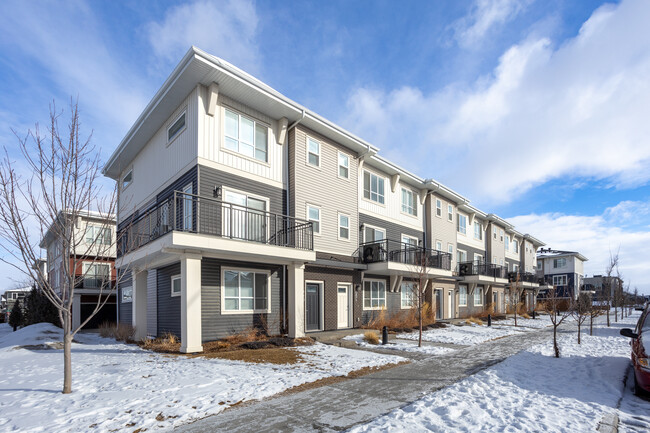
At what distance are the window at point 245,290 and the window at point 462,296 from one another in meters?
19.1

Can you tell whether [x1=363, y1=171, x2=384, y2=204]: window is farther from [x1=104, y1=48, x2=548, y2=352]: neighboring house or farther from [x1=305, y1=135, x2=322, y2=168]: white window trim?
[x1=305, y1=135, x2=322, y2=168]: white window trim

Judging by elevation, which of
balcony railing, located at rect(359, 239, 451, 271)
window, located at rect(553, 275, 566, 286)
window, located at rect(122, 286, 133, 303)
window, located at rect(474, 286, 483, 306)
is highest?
balcony railing, located at rect(359, 239, 451, 271)

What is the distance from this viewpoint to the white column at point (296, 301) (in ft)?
46.0

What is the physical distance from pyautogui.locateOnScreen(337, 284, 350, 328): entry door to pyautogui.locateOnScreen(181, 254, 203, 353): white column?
7490 mm

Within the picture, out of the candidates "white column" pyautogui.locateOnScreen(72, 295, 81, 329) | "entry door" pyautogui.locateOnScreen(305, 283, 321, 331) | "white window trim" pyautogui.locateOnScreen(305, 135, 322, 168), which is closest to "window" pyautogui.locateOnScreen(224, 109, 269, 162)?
"white window trim" pyautogui.locateOnScreen(305, 135, 322, 168)

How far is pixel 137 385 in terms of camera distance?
748cm

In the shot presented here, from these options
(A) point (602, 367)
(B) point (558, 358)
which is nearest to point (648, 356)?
(A) point (602, 367)

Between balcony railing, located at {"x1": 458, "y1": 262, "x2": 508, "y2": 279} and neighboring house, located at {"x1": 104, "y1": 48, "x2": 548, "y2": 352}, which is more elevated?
neighboring house, located at {"x1": 104, "y1": 48, "x2": 548, "y2": 352}

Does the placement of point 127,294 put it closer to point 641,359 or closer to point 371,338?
point 371,338

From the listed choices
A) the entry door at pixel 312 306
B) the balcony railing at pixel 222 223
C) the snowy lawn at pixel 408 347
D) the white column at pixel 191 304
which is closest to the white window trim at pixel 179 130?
the balcony railing at pixel 222 223

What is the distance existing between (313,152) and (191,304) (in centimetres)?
855

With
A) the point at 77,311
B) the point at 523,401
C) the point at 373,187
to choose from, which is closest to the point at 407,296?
the point at 373,187

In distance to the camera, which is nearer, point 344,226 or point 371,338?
point 371,338

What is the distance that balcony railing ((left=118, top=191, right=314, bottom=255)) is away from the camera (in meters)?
12.4
